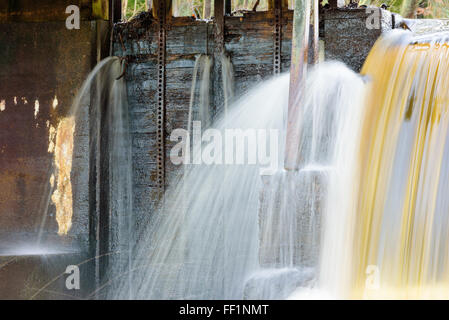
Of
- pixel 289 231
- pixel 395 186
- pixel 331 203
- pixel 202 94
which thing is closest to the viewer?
pixel 289 231

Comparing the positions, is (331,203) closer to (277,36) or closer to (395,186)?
(395,186)

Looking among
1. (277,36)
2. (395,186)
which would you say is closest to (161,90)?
(277,36)

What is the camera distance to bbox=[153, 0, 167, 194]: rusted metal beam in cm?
1073

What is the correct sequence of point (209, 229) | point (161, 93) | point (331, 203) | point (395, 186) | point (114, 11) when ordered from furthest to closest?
point (114, 11) < point (161, 93) < point (209, 229) < point (395, 186) < point (331, 203)

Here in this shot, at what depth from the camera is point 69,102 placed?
34.0 ft

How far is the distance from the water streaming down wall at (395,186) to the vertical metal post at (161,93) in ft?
9.99

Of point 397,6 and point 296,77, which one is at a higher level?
point 397,6

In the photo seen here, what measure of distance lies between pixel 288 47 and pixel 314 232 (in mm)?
4287

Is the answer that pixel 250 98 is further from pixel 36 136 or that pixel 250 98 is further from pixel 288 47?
pixel 36 136

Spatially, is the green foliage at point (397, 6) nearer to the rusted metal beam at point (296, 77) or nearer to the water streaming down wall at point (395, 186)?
the water streaming down wall at point (395, 186)

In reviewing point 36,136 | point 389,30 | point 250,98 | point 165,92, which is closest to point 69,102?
point 36,136

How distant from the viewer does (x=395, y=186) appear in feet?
27.3

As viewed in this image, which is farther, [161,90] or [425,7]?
[425,7]

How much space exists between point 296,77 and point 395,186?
5.86 ft
